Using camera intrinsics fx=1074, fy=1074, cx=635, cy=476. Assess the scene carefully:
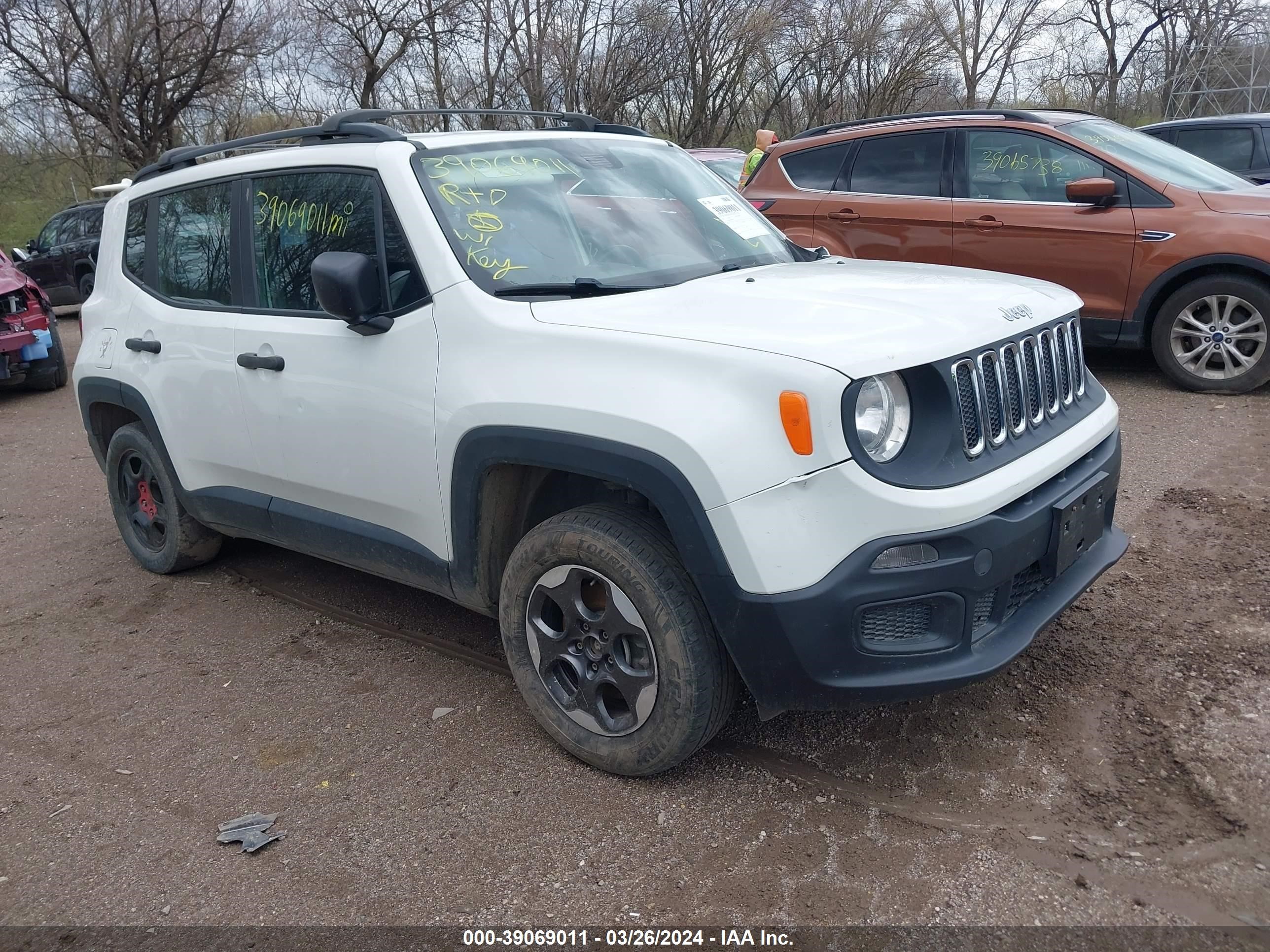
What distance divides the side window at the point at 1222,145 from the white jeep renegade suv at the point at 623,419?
7334mm

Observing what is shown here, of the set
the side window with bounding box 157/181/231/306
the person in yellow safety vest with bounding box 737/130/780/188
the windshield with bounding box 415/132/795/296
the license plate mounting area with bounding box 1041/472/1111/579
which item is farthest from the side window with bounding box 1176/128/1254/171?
the side window with bounding box 157/181/231/306

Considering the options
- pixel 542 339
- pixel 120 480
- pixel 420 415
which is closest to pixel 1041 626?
pixel 542 339

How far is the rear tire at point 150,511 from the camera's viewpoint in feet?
15.8

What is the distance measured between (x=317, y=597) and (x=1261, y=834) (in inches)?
144

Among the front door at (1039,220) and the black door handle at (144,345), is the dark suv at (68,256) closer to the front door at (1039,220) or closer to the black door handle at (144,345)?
the black door handle at (144,345)

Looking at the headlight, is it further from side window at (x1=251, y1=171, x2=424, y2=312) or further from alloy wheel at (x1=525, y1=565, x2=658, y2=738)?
side window at (x1=251, y1=171, x2=424, y2=312)

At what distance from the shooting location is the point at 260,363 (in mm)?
3865

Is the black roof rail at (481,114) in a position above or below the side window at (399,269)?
above

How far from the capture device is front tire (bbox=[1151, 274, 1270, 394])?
6637 millimetres

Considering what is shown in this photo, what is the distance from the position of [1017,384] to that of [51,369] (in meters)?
10.2

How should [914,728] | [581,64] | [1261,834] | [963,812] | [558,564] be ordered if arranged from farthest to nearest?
[581,64] → [914,728] → [558,564] → [963,812] → [1261,834]

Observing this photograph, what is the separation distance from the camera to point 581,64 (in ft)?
81.4

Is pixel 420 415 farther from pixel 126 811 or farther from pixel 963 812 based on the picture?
pixel 963 812

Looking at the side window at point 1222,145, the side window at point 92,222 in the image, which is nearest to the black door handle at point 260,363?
the side window at point 1222,145
